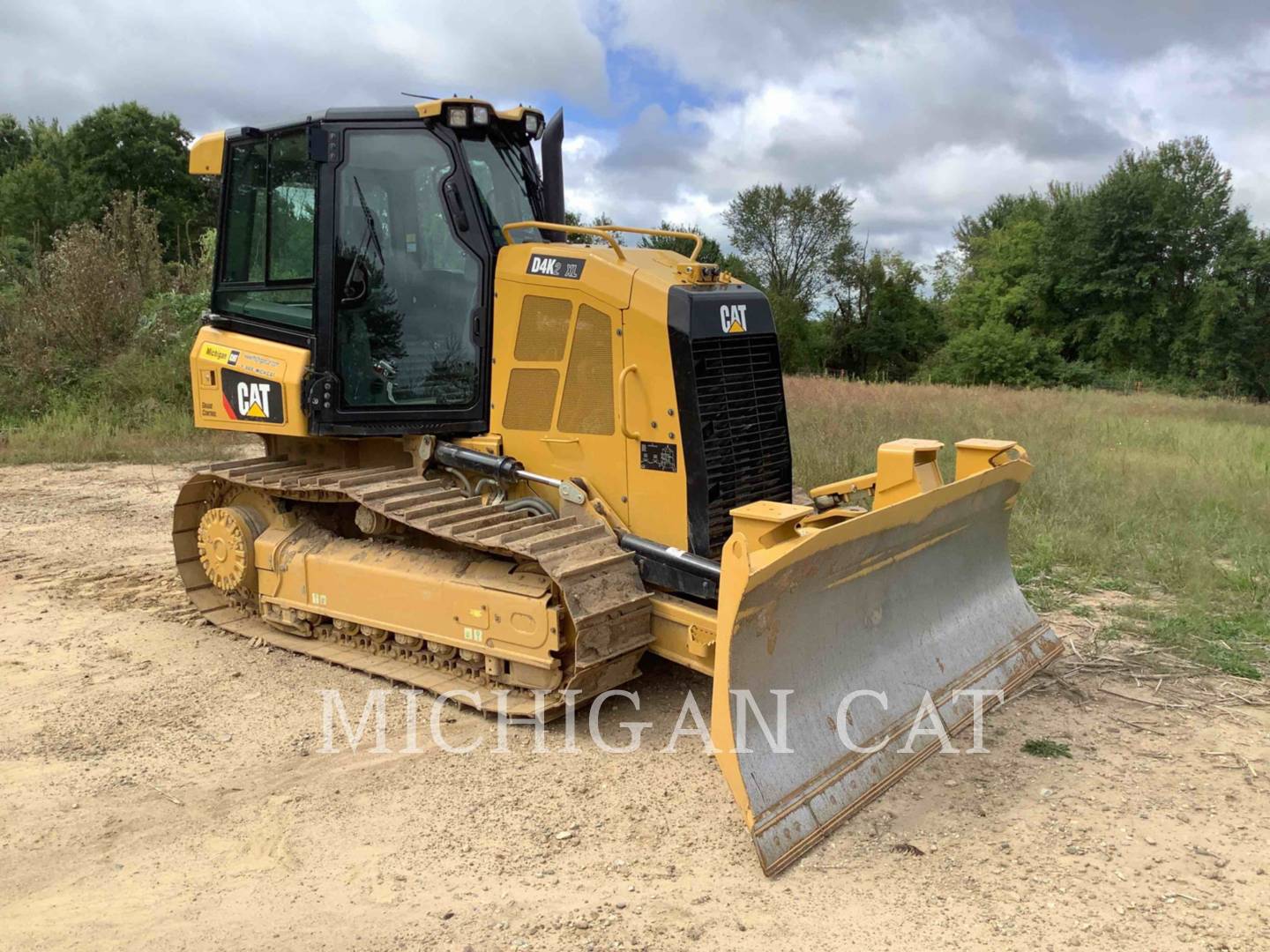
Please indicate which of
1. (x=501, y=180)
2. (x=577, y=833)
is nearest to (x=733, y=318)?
(x=501, y=180)

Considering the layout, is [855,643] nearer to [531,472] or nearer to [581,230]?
[531,472]

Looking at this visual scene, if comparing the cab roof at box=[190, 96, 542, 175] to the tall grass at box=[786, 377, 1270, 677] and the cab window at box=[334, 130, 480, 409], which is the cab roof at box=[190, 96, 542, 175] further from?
the tall grass at box=[786, 377, 1270, 677]

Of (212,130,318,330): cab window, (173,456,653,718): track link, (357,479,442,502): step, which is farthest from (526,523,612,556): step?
(212,130,318,330): cab window

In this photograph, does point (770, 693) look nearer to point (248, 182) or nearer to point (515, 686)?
point (515, 686)

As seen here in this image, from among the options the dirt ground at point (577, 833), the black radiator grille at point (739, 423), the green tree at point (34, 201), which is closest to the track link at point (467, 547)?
the dirt ground at point (577, 833)

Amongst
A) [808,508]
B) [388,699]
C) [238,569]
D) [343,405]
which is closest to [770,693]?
[808,508]

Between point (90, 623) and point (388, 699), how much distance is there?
2444 mm

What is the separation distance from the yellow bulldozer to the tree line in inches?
1043

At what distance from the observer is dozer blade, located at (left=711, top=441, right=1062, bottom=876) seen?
3496mm

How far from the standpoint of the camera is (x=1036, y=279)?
37.3 m

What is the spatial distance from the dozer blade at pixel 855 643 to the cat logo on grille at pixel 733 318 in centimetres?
109

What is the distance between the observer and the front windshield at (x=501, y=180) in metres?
5.12

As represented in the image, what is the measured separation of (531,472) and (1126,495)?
612cm

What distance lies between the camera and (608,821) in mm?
3664
